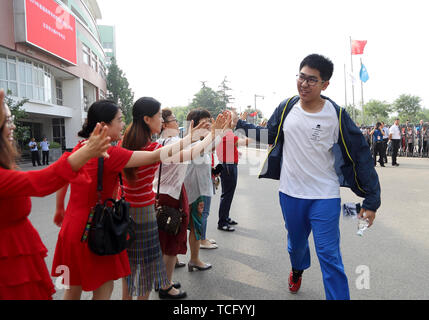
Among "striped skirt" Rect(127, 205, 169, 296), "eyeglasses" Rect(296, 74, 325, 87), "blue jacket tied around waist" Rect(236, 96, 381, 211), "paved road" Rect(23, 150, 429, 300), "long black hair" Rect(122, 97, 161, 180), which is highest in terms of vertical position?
"eyeglasses" Rect(296, 74, 325, 87)

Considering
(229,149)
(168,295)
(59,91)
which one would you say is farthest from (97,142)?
(59,91)

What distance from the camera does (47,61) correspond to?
83.1ft

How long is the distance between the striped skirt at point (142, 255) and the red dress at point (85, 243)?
1.44 feet

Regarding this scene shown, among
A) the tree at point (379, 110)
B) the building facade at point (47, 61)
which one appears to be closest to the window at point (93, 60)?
the building facade at point (47, 61)

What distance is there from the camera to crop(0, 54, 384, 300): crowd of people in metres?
1.63

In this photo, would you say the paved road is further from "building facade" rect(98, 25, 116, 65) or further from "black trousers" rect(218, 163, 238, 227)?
A: "building facade" rect(98, 25, 116, 65)

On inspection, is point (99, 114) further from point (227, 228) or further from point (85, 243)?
point (227, 228)

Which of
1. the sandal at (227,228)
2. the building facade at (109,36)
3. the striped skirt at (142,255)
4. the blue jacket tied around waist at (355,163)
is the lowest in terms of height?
the sandal at (227,228)

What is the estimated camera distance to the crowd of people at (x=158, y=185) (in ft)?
5.35

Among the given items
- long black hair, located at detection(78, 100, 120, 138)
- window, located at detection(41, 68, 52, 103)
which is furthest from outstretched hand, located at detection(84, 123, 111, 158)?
window, located at detection(41, 68, 52, 103)

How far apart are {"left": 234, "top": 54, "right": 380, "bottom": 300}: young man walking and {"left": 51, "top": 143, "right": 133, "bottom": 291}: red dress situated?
4.67 ft

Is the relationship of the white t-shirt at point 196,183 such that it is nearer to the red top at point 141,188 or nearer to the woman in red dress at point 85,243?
the red top at point 141,188

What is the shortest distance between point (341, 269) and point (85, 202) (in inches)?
74.3
